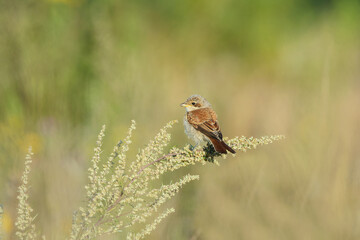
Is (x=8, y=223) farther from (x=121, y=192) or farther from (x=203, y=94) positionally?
(x=203, y=94)

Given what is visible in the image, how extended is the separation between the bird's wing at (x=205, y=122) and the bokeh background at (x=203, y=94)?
32 centimetres

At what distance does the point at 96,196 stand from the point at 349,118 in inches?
99.2

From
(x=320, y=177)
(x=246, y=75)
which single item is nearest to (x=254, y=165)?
(x=320, y=177)

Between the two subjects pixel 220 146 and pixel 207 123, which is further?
pixel 207 123

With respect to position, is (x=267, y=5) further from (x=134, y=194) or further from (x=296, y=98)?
(x=134, y=194)

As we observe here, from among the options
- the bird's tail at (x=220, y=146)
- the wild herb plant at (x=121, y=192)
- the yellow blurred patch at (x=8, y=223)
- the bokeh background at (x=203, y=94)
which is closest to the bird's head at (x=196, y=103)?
the bokeh background at (x=203, y=94)

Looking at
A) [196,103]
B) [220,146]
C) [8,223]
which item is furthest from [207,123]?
[8,223]

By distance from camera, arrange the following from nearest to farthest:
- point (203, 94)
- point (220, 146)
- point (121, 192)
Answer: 1. point (121, 192)
2. point (220, 146)
3. point (203, 94)

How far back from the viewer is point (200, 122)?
2559mm

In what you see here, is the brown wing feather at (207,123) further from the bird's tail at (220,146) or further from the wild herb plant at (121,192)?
the wild herb plant at (121,192)

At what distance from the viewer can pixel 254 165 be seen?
2.69 metres

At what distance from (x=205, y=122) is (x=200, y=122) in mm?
33

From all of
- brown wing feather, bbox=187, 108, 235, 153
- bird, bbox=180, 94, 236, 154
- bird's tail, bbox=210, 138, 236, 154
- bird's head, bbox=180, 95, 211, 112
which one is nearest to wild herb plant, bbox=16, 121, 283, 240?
bird's tail, bbox=210, 138, 236, 154

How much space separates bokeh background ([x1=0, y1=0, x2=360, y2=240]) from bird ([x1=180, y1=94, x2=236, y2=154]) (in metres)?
0.30
